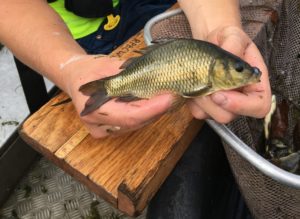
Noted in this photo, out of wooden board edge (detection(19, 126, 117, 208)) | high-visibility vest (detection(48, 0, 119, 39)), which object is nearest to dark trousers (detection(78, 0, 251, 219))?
high-visibility vest (detection(48, 0, 119, 39))

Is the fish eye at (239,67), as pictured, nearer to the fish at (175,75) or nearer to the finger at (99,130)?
the fish at (175,75)

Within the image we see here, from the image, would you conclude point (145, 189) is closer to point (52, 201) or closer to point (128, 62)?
point (128, 62)

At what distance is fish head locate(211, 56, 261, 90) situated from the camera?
2.98 ft

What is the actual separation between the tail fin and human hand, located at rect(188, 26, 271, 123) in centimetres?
20

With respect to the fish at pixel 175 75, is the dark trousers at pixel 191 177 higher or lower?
lower

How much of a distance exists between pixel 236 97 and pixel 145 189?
0.92ft

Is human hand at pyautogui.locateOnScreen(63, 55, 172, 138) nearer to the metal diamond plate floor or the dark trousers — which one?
the dark trousers

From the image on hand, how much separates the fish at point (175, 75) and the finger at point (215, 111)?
0.09ft

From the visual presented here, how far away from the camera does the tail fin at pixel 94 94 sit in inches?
38.5

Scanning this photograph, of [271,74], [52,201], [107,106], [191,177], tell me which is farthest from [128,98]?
[52,201]

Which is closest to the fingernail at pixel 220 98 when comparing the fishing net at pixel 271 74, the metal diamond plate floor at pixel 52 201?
the fishing net at pixel 271 74

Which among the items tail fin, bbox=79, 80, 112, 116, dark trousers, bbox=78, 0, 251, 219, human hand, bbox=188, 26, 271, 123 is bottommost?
dark trousers, bbox=78, 0, 251, 219

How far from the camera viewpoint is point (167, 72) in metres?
0.95

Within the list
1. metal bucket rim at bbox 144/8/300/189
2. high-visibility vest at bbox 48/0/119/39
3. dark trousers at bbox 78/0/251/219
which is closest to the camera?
metal bucket rim at bbox 144/8/300/189
